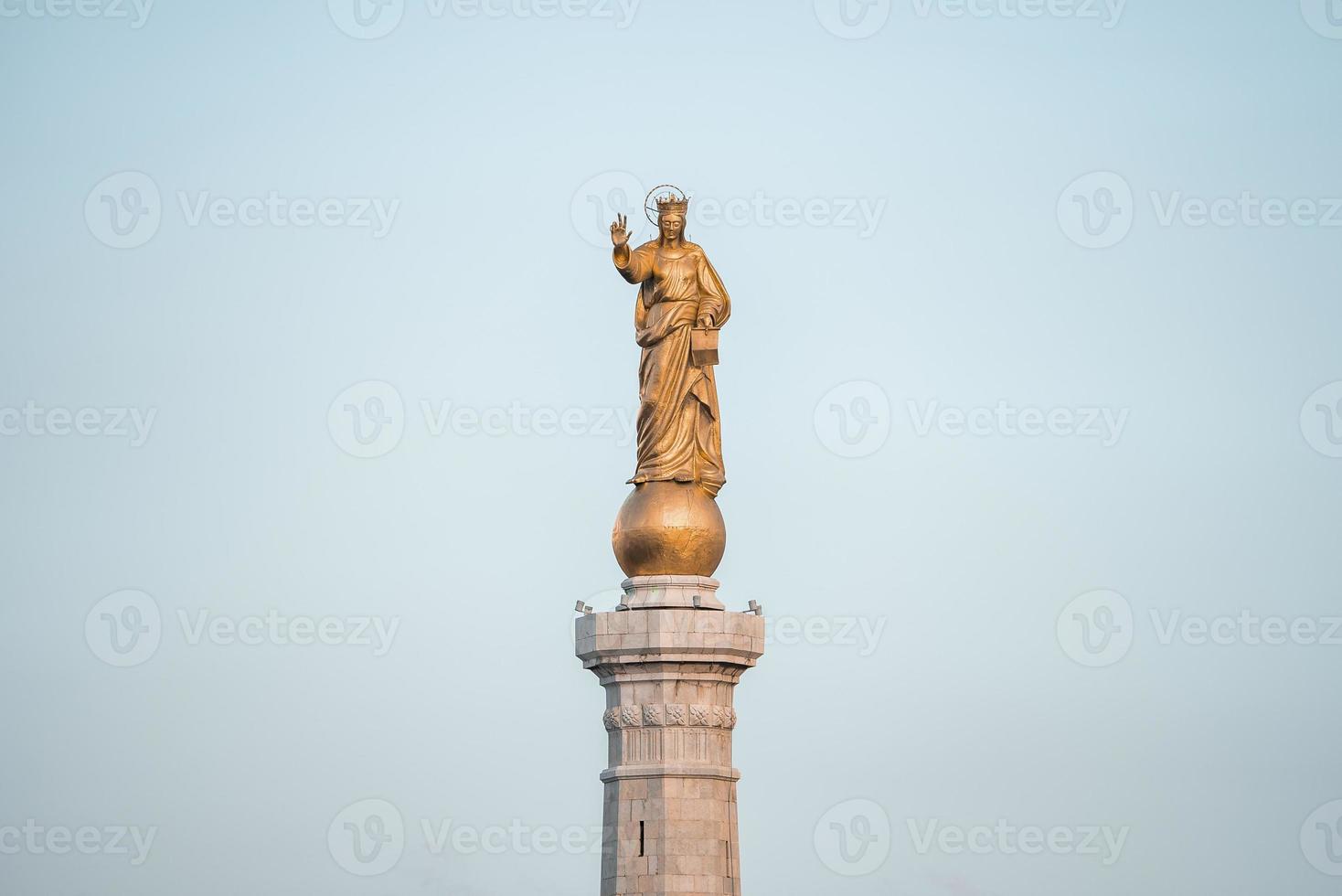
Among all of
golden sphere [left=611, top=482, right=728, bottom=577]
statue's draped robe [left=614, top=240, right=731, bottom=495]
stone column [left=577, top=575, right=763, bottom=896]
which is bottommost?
stone column [left=577, top=575, right=763, bottom=896]

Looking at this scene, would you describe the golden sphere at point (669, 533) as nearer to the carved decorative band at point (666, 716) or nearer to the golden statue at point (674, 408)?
the golden statue at point (674, 408)

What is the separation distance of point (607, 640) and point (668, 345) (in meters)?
5.20

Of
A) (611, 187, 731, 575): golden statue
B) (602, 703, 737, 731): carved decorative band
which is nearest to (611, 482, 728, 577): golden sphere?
(611, 187, 731, 575): golden statue

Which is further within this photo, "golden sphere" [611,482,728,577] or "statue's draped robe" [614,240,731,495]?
"statue's draped robe" [614,240,731,495]

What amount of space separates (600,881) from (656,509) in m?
6.26

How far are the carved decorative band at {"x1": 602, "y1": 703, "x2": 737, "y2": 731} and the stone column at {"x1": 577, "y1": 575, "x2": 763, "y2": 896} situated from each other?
15 mm

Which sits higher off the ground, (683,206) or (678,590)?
(683,206)

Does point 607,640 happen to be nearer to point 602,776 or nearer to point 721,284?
point 602,776

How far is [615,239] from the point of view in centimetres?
4778

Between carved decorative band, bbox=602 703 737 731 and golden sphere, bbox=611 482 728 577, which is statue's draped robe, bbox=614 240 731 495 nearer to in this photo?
golden sphere, bbox=611 482 728 577

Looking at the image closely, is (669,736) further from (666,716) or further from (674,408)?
(674,408)

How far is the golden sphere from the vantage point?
4753cm

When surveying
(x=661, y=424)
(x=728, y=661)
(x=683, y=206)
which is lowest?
(x=728, y=661)

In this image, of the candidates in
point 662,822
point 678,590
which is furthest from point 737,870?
point 678,590
